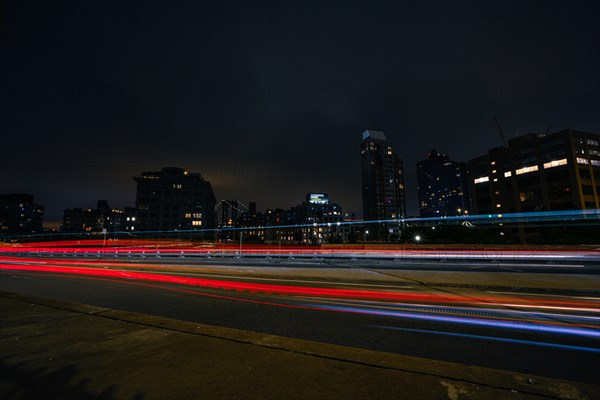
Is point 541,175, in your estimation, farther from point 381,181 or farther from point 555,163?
point 381,181

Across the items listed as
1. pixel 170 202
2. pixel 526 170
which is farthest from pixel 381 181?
pixel 170 202

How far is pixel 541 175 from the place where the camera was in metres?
83.1

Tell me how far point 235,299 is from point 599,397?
848 cm

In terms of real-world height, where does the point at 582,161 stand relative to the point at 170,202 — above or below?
above

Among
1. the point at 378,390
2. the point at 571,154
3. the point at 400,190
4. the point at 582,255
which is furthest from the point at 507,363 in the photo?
the point at 400,190

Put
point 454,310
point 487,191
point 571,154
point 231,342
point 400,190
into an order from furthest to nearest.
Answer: point 400,190 → point 487,191 → point 571,154 → point 454,310 → point 231,342

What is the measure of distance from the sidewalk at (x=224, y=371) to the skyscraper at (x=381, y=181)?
178051mm

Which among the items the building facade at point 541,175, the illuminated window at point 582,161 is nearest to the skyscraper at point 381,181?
the building facade at point 541,175

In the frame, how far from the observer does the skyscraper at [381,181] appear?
179750 mm

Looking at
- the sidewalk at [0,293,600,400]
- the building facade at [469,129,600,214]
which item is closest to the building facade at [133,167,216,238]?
the building facade at [469,129,600,214]

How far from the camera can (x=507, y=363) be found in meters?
4.40

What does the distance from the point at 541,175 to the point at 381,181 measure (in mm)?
100617

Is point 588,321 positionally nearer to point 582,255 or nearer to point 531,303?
point 531,303

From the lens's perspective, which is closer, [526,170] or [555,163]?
[555,163]
